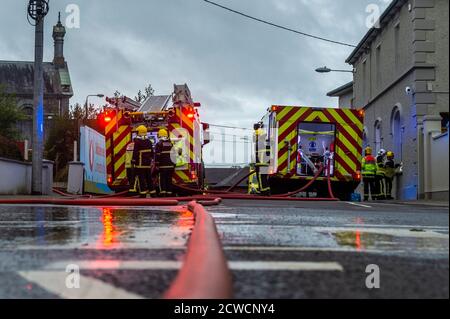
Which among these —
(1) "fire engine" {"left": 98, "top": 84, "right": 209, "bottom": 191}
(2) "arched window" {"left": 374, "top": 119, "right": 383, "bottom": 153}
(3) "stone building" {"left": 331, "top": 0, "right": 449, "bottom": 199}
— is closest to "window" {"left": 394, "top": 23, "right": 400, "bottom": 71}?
(3) "stone building" {"left": 331, "top": 0, "right": 449, "bottom": 199}

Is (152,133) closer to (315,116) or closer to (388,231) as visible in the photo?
(315,116)

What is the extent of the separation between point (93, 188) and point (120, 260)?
17.5 meters

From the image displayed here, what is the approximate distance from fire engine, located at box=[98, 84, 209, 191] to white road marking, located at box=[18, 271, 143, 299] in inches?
463

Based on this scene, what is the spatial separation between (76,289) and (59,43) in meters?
83.5

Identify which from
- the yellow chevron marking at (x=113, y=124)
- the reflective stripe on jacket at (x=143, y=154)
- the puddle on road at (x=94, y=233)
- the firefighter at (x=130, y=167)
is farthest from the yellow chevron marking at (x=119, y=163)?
the puddle on road at (x=94, y=233)

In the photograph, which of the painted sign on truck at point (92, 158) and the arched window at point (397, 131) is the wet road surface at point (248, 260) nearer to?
the painted sign on truck at point (92, 158)

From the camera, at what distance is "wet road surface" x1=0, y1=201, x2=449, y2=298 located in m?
2.28

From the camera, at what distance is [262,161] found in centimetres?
1538

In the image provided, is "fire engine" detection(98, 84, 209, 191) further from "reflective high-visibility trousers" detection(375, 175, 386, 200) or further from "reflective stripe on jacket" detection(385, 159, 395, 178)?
"reflective stripe on jacket" detection(385, 159, 395, 178)

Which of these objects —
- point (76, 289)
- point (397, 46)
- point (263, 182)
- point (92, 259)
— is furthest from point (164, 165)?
point (397, 46)

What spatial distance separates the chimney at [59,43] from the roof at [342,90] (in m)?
49.3

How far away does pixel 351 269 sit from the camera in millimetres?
2615
